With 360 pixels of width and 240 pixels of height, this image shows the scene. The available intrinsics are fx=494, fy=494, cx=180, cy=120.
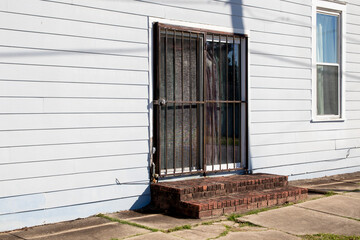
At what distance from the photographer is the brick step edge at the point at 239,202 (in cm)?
551

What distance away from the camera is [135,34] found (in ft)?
19.4

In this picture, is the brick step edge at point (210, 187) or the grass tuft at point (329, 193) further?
the grass tuft at point (329, 193)

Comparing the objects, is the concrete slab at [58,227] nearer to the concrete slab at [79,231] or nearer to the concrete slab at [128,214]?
the concrete slab at [79,231]

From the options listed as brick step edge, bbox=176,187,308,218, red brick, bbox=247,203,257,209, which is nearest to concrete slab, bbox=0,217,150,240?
brick step edge, bbox=176,187,308,218

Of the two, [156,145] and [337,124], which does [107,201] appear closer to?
[156,145]

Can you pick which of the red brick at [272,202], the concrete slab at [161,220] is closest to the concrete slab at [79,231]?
the concrete slab at [161,220]

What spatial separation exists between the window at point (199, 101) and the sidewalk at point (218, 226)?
3.18 feet

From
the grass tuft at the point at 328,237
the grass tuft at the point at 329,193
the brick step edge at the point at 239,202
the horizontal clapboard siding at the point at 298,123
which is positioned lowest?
the grass tuft at the point at 328,237

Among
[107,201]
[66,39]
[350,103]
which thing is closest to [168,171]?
[107,201]

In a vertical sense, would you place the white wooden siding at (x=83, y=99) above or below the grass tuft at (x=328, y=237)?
above

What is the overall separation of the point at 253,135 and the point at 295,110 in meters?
1.04

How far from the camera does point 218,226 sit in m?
5.17

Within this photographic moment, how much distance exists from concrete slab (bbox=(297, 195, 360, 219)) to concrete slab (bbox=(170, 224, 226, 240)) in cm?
154

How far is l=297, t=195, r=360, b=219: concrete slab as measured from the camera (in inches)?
231
